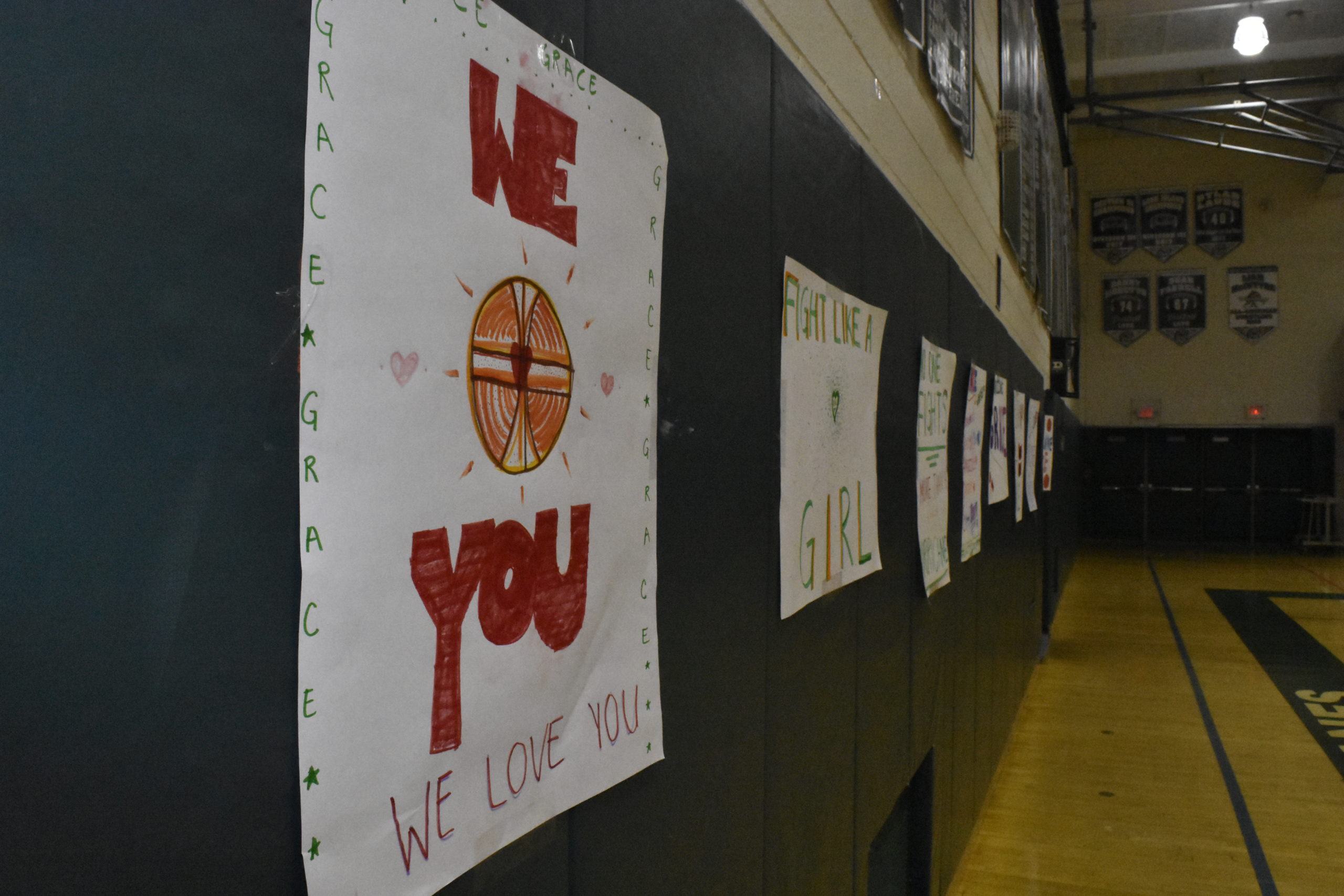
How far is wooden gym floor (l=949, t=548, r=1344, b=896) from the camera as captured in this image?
2957 millimetres

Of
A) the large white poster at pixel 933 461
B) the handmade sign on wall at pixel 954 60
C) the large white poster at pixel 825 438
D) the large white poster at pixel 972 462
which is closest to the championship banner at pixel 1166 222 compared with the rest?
the handmade sign on wall at pixel 954 60

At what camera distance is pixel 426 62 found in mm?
534

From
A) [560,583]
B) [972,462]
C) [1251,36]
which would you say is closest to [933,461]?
[972,462]

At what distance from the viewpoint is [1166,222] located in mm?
12688

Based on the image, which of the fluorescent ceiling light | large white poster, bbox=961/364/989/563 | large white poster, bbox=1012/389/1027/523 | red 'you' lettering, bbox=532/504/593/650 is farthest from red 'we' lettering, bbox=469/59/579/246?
the fluorescent ceiling light

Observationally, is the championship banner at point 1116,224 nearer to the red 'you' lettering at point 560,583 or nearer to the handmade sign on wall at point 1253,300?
the handmade sign on wall at point 1253,300

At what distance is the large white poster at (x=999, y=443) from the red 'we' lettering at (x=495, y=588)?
8.70ft

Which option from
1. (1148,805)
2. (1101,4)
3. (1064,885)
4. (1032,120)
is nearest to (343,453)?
(1064,885)

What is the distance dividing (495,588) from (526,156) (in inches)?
11.6

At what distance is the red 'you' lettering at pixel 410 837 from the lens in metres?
0.52

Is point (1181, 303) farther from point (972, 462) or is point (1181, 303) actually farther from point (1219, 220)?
point (972, 462)

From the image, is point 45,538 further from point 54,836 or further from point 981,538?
point 981,538

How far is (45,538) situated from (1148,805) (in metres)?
4.05

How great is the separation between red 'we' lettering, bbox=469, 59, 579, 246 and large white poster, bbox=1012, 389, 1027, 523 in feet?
Answer: 11.2
